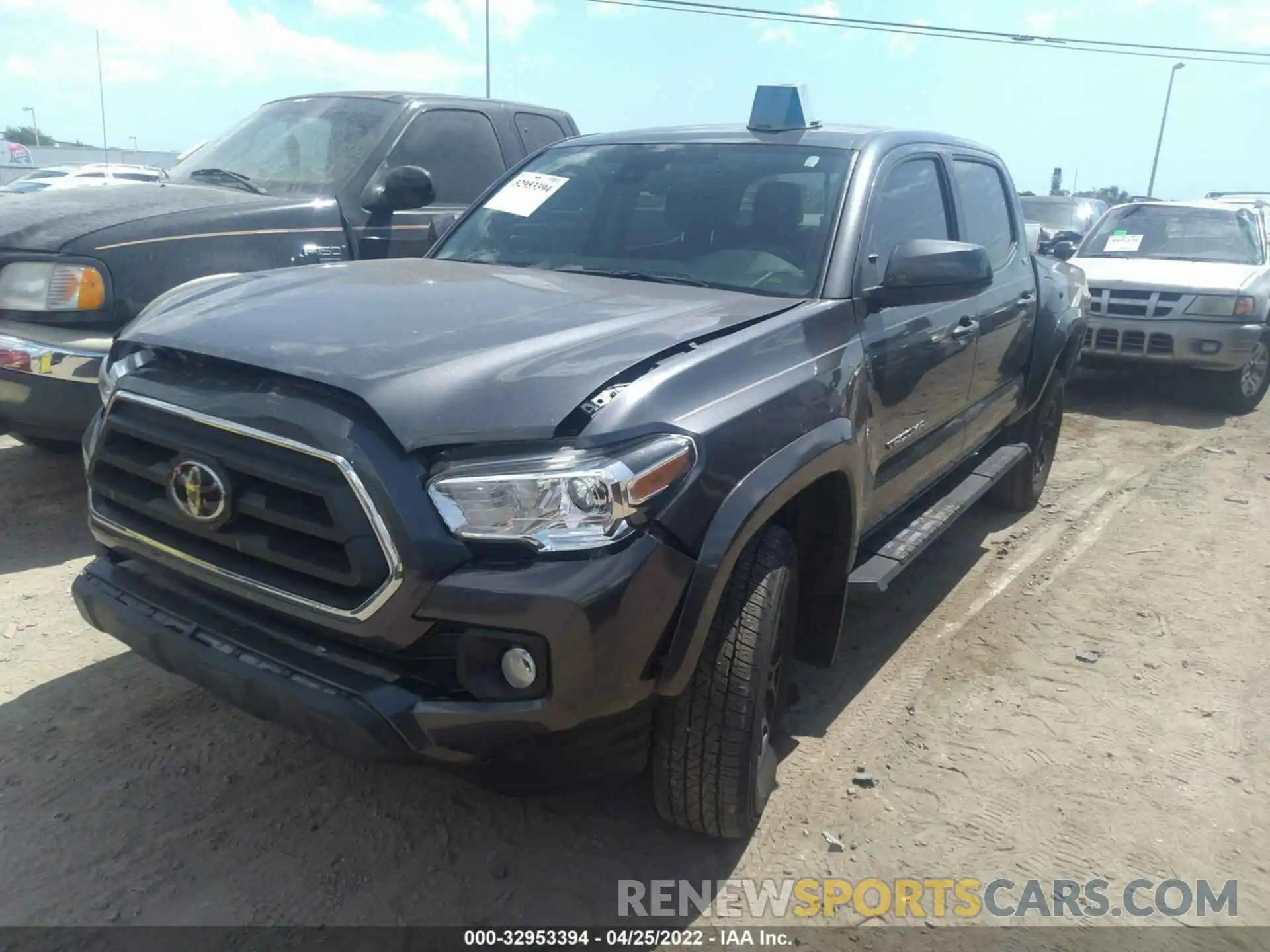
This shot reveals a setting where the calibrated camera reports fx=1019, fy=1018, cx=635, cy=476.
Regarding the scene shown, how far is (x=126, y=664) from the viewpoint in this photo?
3.45 meters

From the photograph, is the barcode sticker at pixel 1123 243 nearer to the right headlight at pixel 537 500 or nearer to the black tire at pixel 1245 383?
the black tire at pixel 1245 383

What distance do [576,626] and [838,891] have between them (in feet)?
3.81

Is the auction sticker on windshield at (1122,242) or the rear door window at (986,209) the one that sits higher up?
the rear door window at (986,209)

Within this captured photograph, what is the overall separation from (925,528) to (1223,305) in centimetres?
574

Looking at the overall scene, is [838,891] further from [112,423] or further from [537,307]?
[112,423]

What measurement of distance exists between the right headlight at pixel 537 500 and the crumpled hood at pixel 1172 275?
7.22m

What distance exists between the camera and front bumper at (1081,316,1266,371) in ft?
26.2

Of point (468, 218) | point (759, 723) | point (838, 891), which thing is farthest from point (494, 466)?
point (468, 218)

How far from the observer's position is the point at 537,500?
204 centimetres

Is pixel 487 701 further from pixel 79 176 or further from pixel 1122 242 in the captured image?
pixel 79 176

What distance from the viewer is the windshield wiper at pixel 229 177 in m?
5.34

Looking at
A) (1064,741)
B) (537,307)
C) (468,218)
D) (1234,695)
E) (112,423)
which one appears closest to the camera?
(112,423)

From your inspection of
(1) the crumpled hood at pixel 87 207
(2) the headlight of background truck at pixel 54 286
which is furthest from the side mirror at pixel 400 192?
(2) the headlight of background truck at pixel 54 286

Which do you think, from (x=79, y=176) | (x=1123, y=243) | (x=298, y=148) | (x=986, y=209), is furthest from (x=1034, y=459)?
(x=79, y=176)
